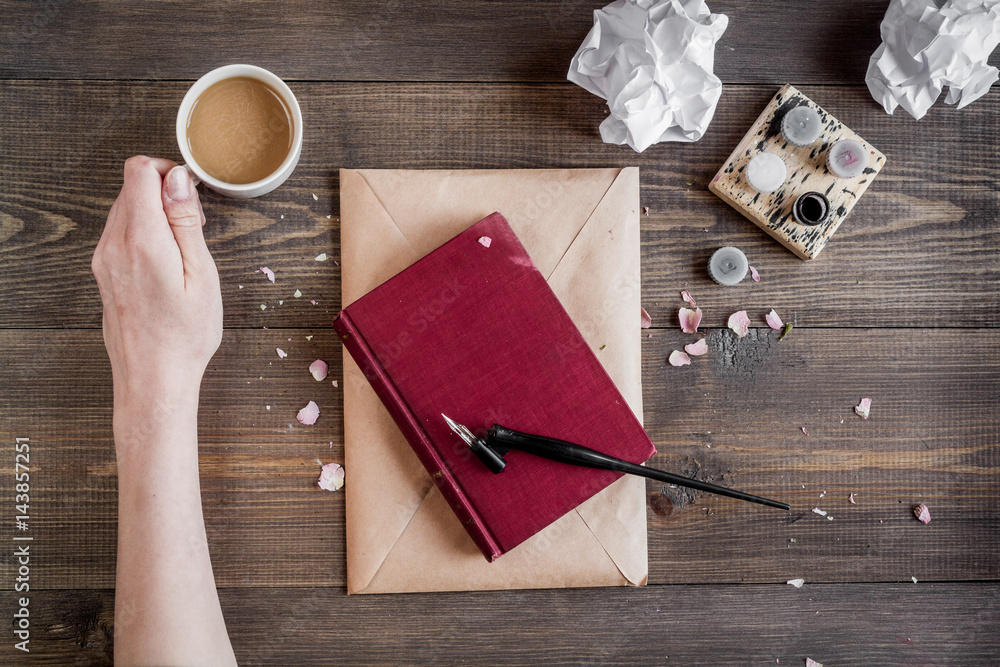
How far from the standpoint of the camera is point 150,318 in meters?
0.77

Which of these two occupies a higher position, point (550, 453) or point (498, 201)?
point (498, 201)

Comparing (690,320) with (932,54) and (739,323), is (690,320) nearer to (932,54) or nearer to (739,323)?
(739,323)

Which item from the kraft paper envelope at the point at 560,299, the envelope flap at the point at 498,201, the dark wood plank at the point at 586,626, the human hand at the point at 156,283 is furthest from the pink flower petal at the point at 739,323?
the human hand at the point at 156,283

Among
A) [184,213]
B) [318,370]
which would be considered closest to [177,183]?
[184,213]

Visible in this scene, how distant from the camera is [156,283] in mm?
749

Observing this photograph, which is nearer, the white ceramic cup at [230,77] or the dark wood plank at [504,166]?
the white ceramic cup at [230,77]

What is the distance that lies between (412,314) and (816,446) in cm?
55

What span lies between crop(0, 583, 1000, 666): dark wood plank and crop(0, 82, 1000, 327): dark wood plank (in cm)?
35

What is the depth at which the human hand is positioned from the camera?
2.42 ft

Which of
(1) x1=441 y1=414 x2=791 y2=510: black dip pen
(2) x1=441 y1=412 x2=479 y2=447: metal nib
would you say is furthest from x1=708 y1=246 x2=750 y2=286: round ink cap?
(2) x1=441 y1=412 x2=479 y2=447: metal nib

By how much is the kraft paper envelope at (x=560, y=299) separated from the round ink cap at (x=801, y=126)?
203mm

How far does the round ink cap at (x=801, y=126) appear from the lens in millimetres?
824

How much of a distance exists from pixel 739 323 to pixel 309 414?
56cm

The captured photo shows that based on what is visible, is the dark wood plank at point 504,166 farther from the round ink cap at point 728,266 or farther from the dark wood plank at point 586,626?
the dark wood plank at point 586,626
